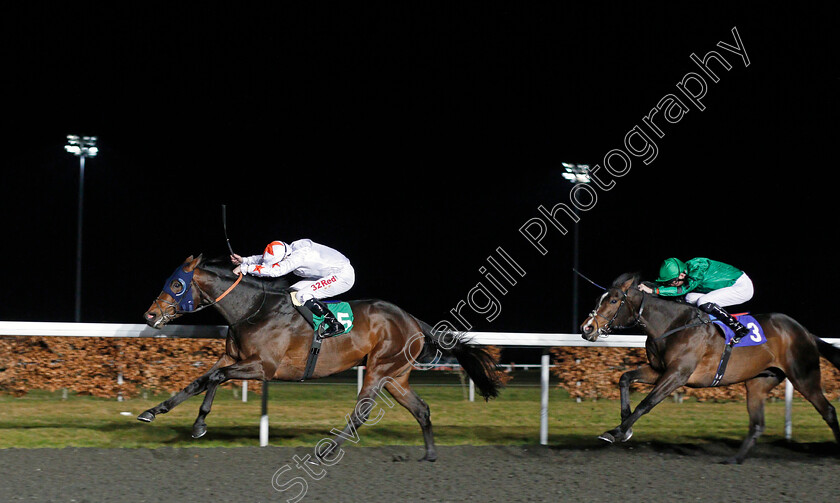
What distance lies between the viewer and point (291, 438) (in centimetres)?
609

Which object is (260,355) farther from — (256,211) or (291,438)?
(256,211)

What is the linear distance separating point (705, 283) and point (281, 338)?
10.8 feet

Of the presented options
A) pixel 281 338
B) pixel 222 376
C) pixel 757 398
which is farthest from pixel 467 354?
pixel 757 398

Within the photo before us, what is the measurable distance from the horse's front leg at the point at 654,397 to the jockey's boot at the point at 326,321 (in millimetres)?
1990

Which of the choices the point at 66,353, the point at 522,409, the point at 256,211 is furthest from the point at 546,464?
the point at 256,211

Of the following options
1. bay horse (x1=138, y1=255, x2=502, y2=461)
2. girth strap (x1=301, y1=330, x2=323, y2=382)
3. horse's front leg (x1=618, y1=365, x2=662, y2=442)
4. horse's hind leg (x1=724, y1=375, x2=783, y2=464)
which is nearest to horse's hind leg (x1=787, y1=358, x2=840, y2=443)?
horse's hind leg (x1=724, y1=375, x2=783, y2=464)

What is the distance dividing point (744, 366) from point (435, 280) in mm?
25293

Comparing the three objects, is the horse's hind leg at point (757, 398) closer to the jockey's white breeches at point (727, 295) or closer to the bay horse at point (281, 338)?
the jockey's white breeches at point (727, 295)

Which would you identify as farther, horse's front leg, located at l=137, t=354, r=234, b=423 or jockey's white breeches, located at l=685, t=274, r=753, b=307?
jockey's white breeches, located at l=685, t=274, r=753, b=307

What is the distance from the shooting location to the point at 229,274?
544 cm

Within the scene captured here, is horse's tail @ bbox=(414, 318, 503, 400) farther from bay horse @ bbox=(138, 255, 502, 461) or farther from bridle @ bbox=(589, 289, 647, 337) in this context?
bridle @ bbox=(589, 289, 647, 337)

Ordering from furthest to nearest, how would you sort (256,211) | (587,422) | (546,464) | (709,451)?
1. (256,211)
2. (587,422)
3. (709,451)
4. (546,464)

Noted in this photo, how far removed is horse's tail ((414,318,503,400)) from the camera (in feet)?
19.3

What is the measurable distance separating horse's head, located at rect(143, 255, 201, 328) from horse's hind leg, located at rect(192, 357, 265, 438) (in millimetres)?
512
